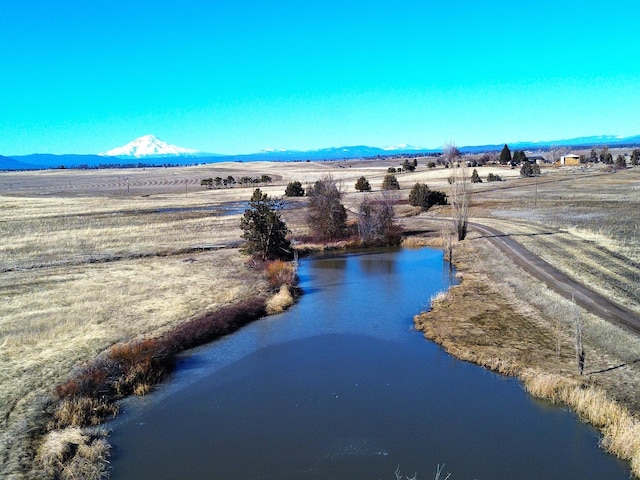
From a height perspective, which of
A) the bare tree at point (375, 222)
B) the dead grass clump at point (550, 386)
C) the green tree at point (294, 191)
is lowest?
the dead grass clump at point (550, 386)

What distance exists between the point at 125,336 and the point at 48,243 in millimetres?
27874

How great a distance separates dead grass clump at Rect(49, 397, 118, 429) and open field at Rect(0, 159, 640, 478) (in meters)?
0.58

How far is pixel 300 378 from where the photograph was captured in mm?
18656

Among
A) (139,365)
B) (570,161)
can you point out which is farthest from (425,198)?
(570,161)

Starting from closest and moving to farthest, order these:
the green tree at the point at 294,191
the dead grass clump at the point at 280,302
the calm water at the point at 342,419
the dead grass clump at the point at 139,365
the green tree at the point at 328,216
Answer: the calm water at the point at 342,419
the dead grass clump at the point at 139,365
the dead grass clump at the point at 280,302
the green tree at the point at 328,216
the green tree at the point at 294,191

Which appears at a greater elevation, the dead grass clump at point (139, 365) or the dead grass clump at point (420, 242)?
the dead grass clump at point (420, 242)

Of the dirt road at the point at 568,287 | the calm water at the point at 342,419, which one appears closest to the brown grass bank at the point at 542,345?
the calm water at the point at 342,419

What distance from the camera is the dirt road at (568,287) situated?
21.5 metres

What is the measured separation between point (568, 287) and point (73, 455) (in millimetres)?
23046

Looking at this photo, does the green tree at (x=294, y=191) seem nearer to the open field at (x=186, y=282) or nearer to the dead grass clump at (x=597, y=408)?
the open field at (x=186, y=282)

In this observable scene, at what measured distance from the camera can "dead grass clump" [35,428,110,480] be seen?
12742mm

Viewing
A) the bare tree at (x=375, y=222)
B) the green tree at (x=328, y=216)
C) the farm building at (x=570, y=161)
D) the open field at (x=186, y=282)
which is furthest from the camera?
the farm building at (x=570, y=161)

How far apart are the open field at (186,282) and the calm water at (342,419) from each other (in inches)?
85.2

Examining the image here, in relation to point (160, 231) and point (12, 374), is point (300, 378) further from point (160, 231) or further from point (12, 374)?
point (160, 231)
